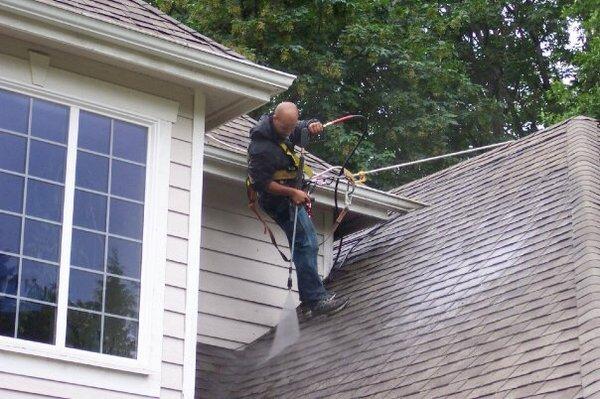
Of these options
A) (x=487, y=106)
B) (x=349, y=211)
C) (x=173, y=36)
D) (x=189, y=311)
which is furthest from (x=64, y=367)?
(x=487, y=106)

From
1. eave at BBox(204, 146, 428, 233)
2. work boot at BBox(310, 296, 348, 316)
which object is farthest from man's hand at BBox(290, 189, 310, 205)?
work boot at BBox(310, 296, 348, 316)

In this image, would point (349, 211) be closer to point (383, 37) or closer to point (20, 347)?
point (20, 347)

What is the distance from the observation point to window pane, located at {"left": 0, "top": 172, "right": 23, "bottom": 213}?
8328mm

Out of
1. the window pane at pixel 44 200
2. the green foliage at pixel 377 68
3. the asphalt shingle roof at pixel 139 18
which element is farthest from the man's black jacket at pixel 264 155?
the green foliage at pixel 377 68

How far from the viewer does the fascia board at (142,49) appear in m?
8.54

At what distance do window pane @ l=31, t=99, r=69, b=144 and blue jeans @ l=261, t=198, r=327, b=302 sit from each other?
245 centimetres

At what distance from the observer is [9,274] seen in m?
8.18

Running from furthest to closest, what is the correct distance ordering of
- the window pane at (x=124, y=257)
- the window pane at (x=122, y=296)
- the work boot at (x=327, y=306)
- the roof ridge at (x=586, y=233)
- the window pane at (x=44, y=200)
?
the work boot at (x=327, y=306), the window pane at (x=124, y=257), the window pane at (x=122, y=296), the window pane at (x=44, y=200), the roof ridge at (x=586, y=233)

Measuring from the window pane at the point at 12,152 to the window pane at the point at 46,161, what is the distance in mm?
55

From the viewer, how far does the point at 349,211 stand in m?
11.6

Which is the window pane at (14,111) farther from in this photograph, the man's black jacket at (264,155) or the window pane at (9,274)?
the man's black jacket at (264,155)

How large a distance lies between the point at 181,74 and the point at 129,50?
1.44 ft

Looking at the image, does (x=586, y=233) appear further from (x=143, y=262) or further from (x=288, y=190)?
(x=143, y=262)

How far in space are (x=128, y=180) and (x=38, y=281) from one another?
1.02 meters
